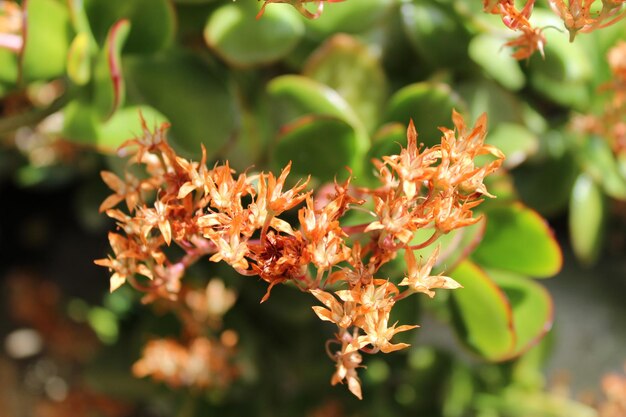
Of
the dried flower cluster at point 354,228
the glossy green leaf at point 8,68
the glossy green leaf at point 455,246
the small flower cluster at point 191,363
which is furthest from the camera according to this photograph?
the small flower cluster at point 191,363

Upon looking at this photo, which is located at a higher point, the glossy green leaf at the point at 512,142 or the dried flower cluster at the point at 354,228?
the dried flower cluster at the point at 354,228

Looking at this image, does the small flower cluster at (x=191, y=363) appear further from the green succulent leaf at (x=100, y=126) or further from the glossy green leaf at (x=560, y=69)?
the glossy green leaf at (x=560, y=69)

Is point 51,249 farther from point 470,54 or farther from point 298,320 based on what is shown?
point 470,54

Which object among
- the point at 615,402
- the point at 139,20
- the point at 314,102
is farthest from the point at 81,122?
the point at 615,402

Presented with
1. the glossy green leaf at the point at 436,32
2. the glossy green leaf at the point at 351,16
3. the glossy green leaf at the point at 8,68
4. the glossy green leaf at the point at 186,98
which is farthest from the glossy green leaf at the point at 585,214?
the glossy green leaf at the point at 8,68

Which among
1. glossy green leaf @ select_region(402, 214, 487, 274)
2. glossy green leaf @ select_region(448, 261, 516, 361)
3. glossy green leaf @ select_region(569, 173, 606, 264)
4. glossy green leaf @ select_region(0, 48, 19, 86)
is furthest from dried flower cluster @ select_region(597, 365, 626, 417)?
glossy green leaf @ select_region(0, 48, 19, 86)

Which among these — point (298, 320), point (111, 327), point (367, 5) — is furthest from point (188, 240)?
point (111, 327)

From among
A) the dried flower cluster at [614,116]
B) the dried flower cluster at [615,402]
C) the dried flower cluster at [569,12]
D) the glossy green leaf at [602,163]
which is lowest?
the dried flower cluster at [615,402]

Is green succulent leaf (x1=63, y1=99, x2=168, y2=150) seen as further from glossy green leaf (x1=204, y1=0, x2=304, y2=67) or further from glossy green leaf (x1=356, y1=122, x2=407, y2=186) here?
glossy green leaf (x1=356, y1=122, x2=407, y2=186)
